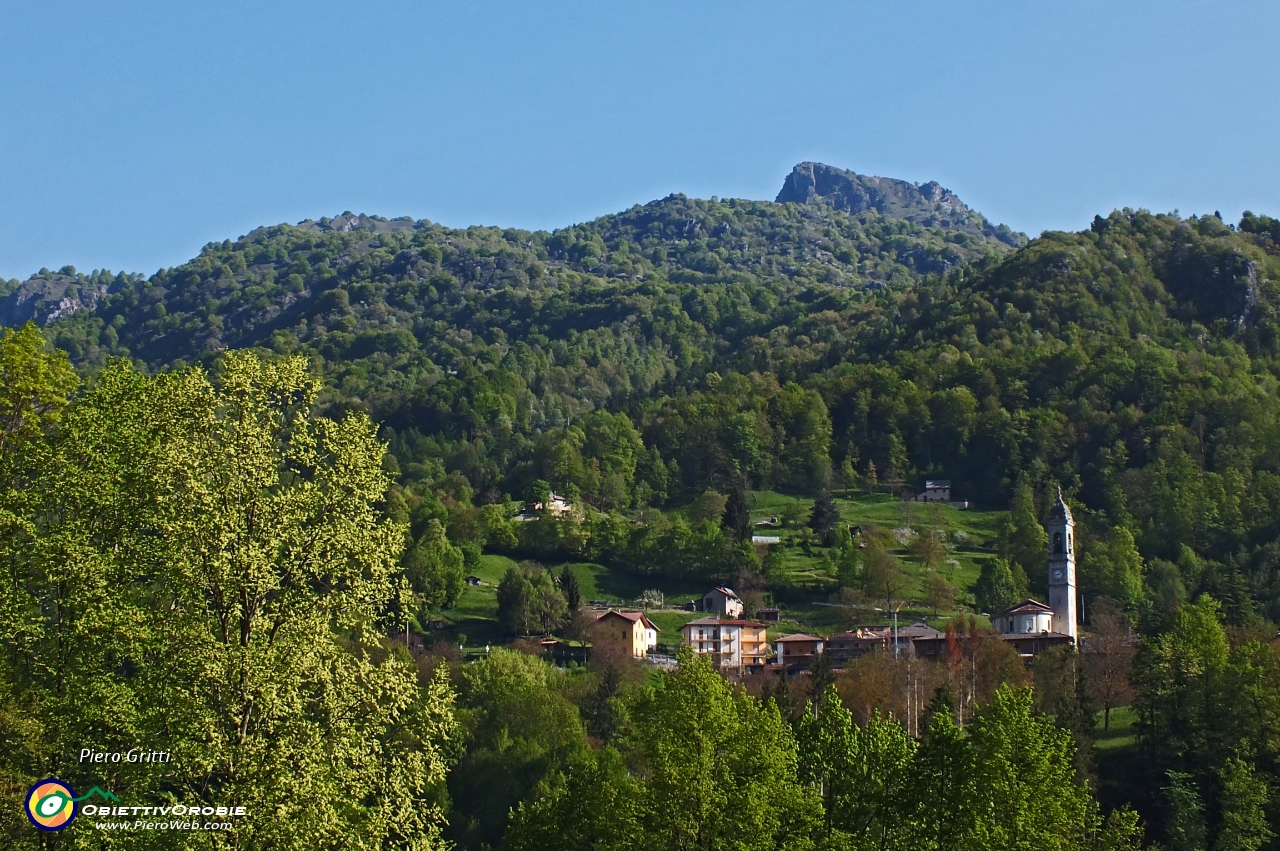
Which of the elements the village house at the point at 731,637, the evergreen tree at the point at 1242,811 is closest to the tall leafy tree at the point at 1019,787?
the evergreen tree at the point at 1242,811

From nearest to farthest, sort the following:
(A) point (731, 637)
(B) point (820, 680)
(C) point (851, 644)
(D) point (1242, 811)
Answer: (D) point (1242, 811) → (B) point (820, 680) → (C) point (851, 644) → (A) point (731, 637)

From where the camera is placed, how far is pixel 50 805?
78.1ft

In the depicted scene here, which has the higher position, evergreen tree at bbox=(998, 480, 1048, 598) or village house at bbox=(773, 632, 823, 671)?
evergreen tree at bbox=(998, 480, 1048, 598)

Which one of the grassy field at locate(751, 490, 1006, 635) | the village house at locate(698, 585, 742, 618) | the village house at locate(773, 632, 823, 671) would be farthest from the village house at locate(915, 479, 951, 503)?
the village house at locate(773, 632, 823, 671)

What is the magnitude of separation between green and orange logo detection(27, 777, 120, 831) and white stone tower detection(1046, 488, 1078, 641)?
93304mm

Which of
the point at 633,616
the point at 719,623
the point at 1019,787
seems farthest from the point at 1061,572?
the point at 1019,787

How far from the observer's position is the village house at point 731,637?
113 m

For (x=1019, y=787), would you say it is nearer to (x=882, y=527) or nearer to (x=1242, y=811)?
(x=1242, y=811)

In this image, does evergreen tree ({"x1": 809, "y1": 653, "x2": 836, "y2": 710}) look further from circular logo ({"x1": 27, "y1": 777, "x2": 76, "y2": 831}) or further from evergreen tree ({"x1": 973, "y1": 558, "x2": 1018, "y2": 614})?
circular logo ({"x1": 27, "y1": 777, "x2": 76, "y2": 831})

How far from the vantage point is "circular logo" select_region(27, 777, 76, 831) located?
23.7m

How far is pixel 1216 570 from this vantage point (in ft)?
415

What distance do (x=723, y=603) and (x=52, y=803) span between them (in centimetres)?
10028

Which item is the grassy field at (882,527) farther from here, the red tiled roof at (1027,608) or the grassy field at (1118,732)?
the grassy field at (1118,732)

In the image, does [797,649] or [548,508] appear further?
[548,508]
